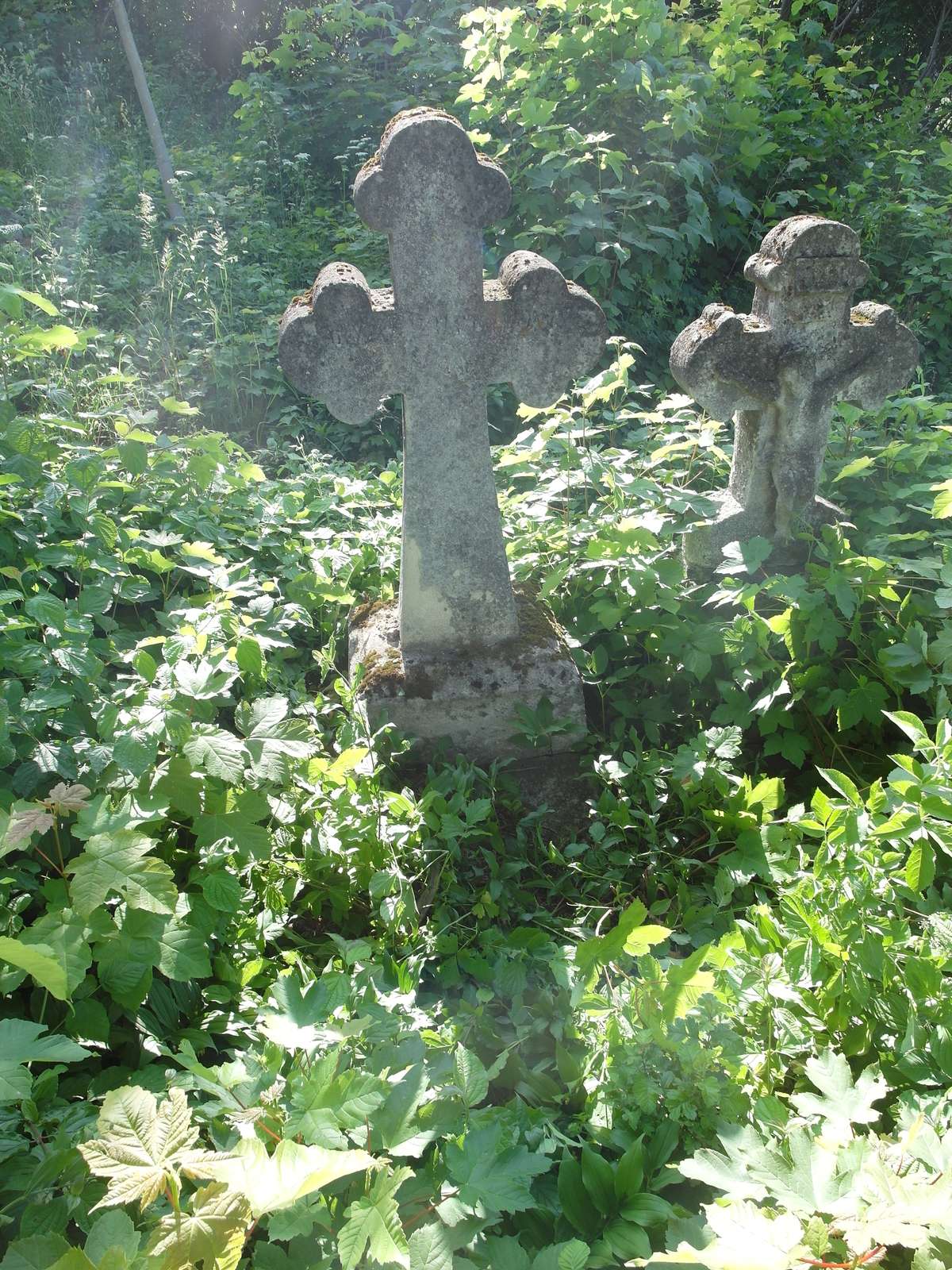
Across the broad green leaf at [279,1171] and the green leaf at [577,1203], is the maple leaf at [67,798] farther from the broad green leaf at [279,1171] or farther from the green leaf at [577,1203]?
the green leaf at [577,1203]

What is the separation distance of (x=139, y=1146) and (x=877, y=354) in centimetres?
298

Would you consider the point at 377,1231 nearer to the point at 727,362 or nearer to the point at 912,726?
the point at 912,726

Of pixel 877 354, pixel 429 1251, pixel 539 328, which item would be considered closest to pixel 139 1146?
pixel 429 1251

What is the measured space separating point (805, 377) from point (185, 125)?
8.33m

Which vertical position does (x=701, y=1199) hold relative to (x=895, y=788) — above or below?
below

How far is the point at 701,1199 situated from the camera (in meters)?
1.55

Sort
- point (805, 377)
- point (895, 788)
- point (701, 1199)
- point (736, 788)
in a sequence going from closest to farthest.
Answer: point (701, 1199)
point (895, 788)
point (736, 788)
point (805, 377)

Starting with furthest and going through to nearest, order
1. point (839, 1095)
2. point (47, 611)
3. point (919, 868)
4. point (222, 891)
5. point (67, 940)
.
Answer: point (47, 611) < point (222, 891) < point (919, 868) < point (67, 940) < point (839, 1095)

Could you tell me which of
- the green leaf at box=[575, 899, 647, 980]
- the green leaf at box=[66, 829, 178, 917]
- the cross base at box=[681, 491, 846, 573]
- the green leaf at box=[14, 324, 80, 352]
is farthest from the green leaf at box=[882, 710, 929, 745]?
the green leaf at box=[14, 324, 80, 352]

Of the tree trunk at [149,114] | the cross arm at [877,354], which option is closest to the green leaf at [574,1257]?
the cross arm at [877,354]

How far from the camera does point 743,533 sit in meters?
3.23

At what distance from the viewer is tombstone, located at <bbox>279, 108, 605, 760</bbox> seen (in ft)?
8.42

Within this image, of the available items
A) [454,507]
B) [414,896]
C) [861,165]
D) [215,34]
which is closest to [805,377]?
[454,507]

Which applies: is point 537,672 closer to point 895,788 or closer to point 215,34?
point 895,788
